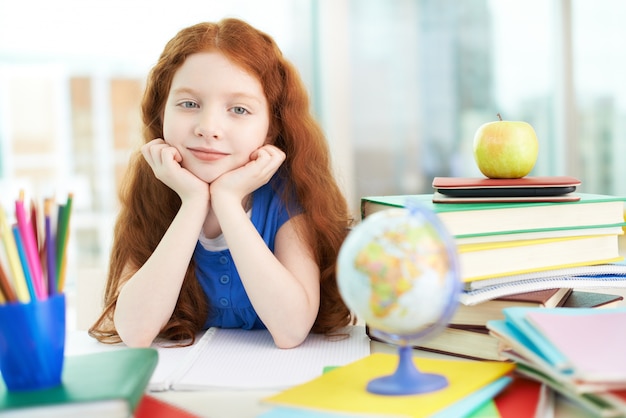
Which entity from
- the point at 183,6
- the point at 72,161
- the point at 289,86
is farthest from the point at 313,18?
the point at 289,86

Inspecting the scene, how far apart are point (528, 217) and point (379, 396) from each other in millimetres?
408

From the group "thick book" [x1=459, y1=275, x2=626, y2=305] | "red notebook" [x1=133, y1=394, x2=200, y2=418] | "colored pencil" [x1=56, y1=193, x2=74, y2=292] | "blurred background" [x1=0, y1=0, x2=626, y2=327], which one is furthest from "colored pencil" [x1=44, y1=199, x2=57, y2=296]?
"blurred background" [x1=0, y1=0, x2=626, y2=327]

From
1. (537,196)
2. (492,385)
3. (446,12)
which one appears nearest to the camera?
(492,385)

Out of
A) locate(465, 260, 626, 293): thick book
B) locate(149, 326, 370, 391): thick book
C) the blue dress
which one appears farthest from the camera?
the blue dress

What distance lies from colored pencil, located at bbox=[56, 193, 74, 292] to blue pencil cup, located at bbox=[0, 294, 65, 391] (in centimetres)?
2

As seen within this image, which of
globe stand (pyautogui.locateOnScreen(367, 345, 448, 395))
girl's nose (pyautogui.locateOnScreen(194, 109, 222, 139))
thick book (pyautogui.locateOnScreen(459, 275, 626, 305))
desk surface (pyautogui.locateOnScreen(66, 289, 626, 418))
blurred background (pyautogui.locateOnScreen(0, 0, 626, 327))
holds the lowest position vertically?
desk surface (pyautogui.locateOnScreen(66, 289, 626, 418))

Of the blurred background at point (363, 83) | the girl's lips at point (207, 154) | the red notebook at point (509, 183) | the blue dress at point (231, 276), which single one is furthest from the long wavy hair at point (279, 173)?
the blurred background at point (363, 83)

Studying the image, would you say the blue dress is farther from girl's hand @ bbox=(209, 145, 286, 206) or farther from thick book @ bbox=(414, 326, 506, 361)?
thick book @ bbox=(414, 326, 506, 361)

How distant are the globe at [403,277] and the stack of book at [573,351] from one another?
11cm

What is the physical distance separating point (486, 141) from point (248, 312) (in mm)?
474

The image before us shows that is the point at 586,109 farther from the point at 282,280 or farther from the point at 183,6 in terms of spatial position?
the point at 282,280

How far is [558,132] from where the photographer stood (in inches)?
143

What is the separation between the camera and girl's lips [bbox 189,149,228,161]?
3.63 feet

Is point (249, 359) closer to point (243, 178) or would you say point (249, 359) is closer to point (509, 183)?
point (243, 178)
